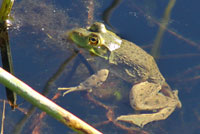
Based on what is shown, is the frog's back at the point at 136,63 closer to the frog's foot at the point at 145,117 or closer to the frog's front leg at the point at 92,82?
the frog's front leg at the point at 92,82

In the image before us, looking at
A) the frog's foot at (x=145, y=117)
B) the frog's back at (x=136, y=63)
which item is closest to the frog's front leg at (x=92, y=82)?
the frog's back at (x=136, y=63)

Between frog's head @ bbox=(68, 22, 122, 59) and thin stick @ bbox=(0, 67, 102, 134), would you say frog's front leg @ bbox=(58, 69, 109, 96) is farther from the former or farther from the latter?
thin stick @ bbox=(0, 67, 102, 134)

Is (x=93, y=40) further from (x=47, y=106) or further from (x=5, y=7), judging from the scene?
(x=47, y=106)

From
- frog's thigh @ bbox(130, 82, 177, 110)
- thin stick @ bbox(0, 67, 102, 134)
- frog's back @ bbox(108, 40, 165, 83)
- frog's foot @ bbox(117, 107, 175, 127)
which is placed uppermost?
thin stick @ bbox(0, 67, 102, 134)

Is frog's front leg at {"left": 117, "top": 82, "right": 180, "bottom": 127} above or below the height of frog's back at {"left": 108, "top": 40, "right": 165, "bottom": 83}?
below

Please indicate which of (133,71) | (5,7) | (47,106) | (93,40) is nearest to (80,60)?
(93,40)

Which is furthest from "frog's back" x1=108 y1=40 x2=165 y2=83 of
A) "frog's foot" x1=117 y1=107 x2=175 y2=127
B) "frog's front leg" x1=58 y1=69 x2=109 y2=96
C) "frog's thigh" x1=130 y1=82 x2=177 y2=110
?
"frog's foot" x1=117 y1=107 x2=175 y2=127

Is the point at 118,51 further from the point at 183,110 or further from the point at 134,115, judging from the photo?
the point at 183,110
